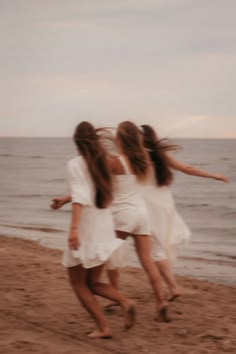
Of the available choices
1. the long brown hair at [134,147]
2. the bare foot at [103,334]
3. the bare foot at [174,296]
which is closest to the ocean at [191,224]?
the long brown hair at [134,147]

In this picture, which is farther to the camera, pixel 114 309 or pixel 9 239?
pixel 9 239

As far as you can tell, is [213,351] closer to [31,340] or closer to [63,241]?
[31,340]

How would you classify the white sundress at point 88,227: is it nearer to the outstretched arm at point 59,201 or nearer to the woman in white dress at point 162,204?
the outstretched arm at point 59,201

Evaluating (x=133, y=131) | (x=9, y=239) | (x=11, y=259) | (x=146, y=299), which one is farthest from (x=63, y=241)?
(x=133, y=131)

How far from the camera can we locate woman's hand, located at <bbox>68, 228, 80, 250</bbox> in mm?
5621

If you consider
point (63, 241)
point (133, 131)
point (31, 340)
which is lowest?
point (63, 241)

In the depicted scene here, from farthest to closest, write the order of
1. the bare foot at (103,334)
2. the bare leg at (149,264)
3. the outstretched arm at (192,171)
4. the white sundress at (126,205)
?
the outstretched arm at (192,171)
the bare leg at (149,264)
the white sundress at (126,205)
the bare foot at (103,334)

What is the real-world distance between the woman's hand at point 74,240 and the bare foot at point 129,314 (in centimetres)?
73

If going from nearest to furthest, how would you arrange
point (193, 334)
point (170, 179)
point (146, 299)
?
1. point (193, 334)
2. point (170, 179)
3. point (146, 299)

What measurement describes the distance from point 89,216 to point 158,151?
5.22ft

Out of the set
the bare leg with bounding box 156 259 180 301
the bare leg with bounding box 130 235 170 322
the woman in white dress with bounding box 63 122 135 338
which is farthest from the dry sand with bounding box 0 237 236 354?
the woman in white dress with bounding box 63 122 135 338

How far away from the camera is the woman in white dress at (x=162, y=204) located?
710 cm

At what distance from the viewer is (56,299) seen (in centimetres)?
762

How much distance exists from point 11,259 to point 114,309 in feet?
10.7
